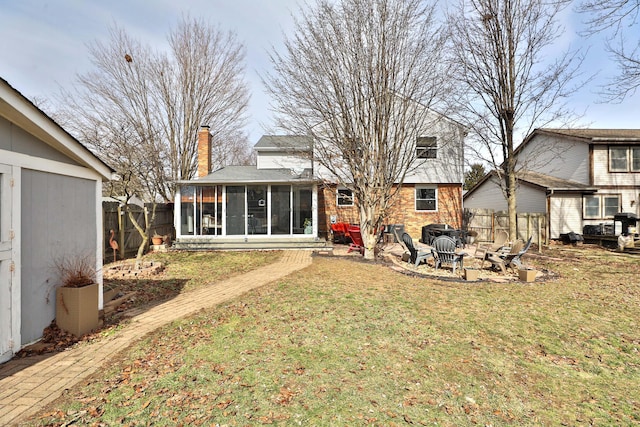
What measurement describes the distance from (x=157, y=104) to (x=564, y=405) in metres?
22.2

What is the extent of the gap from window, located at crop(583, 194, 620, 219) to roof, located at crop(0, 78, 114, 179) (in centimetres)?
2269

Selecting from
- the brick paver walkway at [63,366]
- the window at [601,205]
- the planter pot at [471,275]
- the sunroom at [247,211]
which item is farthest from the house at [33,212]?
the window at [601,205]

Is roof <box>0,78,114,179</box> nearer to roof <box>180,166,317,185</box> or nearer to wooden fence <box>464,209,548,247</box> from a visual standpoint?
roof <box>180,166,317,185</box>

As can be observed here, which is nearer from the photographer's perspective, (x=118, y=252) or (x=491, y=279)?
(x=491, y=279)

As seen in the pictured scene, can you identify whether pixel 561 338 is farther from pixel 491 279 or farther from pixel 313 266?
pixel 313 266

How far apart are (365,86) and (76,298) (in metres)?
9.88

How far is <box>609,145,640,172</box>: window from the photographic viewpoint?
675 inches

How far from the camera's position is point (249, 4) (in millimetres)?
12281

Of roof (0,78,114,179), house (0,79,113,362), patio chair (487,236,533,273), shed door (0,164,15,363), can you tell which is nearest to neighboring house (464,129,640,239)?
patio chair (487,236,533,273)

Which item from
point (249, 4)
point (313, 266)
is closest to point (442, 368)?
point (313, 266)

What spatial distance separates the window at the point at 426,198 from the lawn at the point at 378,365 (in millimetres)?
10596

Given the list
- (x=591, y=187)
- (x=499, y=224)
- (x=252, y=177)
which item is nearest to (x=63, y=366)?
(x=252, y=177)

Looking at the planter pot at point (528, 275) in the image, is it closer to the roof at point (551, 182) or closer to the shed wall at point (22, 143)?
the shed wall at point (22, 143)

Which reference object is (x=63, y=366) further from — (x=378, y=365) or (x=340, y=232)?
(x=340, y=232)
